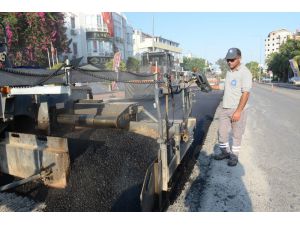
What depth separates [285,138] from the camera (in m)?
6.01

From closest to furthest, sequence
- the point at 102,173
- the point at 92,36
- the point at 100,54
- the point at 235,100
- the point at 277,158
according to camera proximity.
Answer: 1. the point at 102,173
2. the point at 235,100
3. the point at 277,158
4. the point at 92,36
5. the point at 100,54

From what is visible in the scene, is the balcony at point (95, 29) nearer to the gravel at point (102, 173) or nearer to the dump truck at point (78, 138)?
the dump truck at point (78, 138)

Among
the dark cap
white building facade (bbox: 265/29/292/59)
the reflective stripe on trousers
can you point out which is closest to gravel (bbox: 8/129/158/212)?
the reflective stripe on trousers

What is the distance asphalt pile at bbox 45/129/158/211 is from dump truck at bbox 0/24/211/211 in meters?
Answer: 0.01

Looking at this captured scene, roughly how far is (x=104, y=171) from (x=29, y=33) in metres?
20.8

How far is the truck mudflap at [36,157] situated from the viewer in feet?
8.47

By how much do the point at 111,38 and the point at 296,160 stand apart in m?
44.1

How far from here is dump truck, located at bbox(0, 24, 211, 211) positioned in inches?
104

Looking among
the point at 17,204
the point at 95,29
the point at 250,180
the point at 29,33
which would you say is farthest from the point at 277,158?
the point at 95,29

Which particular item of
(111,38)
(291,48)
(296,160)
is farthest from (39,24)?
(291,48)

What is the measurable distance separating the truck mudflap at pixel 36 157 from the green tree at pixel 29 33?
17.8m

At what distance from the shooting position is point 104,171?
318 cm

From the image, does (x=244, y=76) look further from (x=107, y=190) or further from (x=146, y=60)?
(x=146, y=60)

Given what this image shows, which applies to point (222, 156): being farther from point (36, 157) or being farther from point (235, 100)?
point (36, 157)
